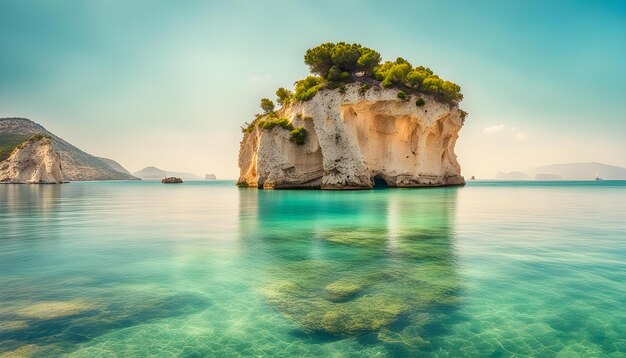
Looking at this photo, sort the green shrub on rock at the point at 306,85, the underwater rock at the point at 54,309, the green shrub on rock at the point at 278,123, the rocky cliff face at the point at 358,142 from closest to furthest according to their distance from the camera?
the underwater rock at the point at 54,309, the rocky cliff face at the point at 358,142, the green shrub on rock at the point at 306,85, the green shrub on rock at the point at 278,123

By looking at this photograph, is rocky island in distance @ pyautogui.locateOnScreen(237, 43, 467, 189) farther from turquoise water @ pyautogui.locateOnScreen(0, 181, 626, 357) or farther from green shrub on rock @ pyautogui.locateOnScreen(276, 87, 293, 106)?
turquoise water @ pyautogui.locateOnScreen(0, 181, 626, 357)

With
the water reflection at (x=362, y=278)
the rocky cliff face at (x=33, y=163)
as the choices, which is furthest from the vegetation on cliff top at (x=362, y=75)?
the rocky cliff face at (x=33, y=163)

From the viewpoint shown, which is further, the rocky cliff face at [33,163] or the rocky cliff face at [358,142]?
the rocky cliff face at [33,163]

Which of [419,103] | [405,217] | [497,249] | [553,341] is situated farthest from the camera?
[419,103]

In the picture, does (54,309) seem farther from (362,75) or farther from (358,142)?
(362,75)

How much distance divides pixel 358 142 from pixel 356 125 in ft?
8.88

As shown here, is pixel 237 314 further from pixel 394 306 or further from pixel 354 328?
pixel 394 306

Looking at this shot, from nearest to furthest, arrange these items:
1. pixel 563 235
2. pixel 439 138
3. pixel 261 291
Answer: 1. pixel 261 291
2. pixel 563 235
3. pixel 439 138

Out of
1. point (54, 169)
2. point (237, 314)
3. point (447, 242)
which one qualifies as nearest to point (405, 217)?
point (447, 242)

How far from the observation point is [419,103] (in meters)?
51.5

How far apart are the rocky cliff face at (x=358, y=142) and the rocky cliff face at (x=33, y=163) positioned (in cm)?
6603

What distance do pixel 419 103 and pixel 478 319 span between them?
49260 mm

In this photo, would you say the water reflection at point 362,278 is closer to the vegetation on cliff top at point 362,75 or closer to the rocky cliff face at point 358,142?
the rocky cliff face at point 358,142

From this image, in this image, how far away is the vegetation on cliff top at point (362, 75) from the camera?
50.6 m
